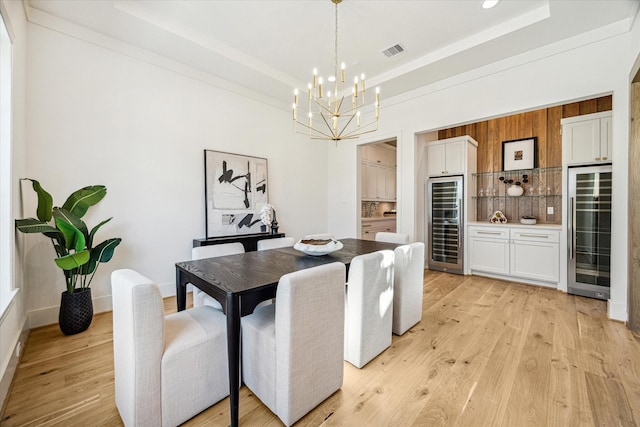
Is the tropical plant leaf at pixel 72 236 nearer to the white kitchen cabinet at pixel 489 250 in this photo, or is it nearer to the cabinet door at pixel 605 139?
the white kitchen cabinet at pixel 489 250

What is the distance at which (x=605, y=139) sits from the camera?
334cm

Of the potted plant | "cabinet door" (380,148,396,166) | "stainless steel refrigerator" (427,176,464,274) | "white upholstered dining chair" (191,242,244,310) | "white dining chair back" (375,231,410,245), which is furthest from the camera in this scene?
"cabinet door" (380,148,396,166)

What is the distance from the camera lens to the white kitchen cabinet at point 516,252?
373cm

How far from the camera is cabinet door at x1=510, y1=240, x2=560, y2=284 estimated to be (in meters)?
3.69

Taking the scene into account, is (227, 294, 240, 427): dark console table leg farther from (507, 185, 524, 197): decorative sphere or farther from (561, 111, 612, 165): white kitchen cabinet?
(507, 185, 524, 197): decorative sphere

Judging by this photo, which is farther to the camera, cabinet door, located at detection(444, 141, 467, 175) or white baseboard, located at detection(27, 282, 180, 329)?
cabinet door, located at detection(444, 141, 467, 175)

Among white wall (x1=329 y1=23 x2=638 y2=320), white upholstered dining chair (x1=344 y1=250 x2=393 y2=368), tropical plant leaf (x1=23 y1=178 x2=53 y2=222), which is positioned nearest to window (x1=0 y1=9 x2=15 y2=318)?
tropical plant leaf (x1=23 y1=178 x2=53 y2=222)

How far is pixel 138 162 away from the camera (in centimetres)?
319

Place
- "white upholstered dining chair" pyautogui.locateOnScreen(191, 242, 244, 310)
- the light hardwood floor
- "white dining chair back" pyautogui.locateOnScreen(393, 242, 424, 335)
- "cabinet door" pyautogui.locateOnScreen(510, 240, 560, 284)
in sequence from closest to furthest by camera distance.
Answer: the light hardwood floor
"white upholstered dining chair" pyautogui.locateOnScreen(191, 242, 244, 310)
"white dining chair back" pyautogui.locateOnScreen(393, 242, 424, 335)
"cabinet door" pyautogui.locateOnScreen(510, 240, 560, 284)

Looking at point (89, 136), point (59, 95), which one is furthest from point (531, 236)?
point (59, 95)

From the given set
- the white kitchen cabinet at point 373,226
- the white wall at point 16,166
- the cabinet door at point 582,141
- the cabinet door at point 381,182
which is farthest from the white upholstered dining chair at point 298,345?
the cabinet door at point 381,182

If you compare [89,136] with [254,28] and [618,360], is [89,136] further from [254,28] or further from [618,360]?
[618,360]

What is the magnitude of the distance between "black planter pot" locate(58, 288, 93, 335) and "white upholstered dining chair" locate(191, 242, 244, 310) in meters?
1.12

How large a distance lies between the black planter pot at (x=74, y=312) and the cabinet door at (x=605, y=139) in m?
6.04
